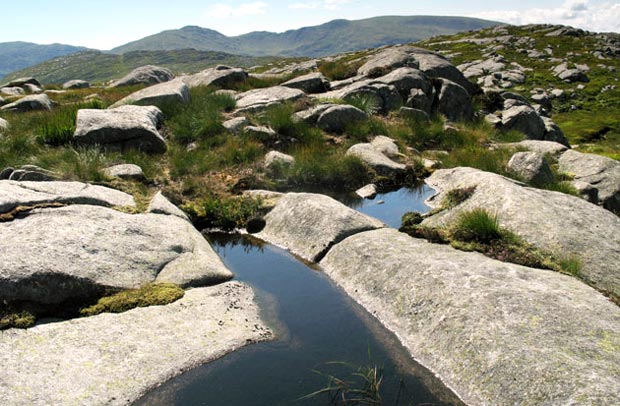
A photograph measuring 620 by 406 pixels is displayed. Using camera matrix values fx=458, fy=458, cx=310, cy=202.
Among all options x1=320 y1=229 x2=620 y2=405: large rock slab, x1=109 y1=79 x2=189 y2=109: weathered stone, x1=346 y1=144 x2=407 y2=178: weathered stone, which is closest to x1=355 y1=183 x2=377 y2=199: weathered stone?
x1=346 y1=144 x2=407 y2=178: weathered stone

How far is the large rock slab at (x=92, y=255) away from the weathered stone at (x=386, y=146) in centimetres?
1033

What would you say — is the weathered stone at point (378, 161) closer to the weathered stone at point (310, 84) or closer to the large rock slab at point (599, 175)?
the large rock slab at point (599, 175)

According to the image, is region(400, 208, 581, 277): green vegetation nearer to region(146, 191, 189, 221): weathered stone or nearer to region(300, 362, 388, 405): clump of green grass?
region(300, 362, 388, 405): clump of green grass

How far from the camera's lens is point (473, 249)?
32.6ft

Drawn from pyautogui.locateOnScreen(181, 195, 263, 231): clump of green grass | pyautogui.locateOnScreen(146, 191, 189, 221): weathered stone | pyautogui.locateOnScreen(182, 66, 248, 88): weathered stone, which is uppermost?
pyautogui.locateOnScreen(182, 66, 248, 88): weathered stone

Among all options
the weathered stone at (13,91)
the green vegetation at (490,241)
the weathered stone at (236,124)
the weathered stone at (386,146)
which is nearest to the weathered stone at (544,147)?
the weathered stone at (386,146)

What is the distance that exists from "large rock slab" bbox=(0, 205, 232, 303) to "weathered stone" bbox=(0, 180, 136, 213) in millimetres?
456

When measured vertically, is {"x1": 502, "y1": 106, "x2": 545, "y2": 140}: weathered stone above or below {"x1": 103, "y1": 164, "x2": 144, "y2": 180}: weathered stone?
below

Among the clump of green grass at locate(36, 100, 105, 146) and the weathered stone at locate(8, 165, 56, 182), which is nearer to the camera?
the weathered stone at locate(8, 165, 56, 182)

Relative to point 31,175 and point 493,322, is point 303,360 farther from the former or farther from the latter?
point 31,175

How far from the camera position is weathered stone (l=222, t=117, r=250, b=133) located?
20.5 m

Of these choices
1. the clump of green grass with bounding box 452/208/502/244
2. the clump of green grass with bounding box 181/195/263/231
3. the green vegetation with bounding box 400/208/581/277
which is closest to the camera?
the green vegetation with bounding box 400/208/581/277

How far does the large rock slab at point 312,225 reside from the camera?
447 inches

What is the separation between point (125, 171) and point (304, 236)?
23.5ft
